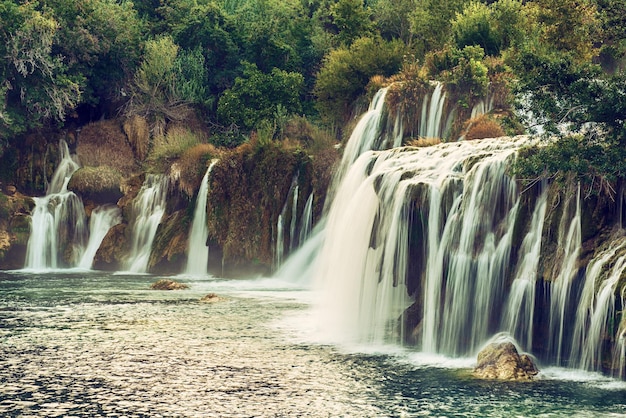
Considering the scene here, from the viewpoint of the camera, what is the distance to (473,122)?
39.2 m

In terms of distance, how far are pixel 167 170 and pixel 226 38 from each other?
15640 millimetres

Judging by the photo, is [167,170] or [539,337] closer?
[539,337]

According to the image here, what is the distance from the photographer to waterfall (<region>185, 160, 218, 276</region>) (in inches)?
1837

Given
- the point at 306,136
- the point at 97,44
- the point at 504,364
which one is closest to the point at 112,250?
the point at 306,136

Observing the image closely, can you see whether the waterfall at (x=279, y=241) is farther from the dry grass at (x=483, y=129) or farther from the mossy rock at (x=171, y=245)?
the dry grass at (x=483, y=129)

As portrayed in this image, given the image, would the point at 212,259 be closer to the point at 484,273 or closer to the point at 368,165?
the point at 368,165

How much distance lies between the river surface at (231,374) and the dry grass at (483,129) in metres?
10.8

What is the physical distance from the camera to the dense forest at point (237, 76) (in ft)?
144

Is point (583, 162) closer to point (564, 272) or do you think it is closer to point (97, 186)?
point (564, 272)

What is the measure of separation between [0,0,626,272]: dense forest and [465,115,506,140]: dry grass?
0.26 feet

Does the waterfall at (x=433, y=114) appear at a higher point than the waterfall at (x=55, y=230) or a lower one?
higher

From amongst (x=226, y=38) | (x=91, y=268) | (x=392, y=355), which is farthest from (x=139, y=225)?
(x=392, y=355)

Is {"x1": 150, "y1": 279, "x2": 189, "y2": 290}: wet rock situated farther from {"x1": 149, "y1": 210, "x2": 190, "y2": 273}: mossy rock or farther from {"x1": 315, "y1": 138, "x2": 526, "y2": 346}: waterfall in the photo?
{"x1": 315, "y1": 138, "x2": 526, "y2": 346}: waterfall

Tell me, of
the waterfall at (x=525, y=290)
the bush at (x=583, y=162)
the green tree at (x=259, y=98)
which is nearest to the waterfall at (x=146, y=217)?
the green tree at (x=259, y=98)
